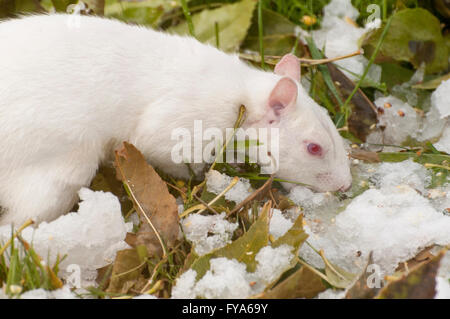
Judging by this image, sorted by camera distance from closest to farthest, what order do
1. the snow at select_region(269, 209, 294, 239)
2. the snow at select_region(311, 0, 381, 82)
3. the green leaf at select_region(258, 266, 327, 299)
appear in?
the green leaf at select_region(258, 266, 327, 299) < the snow at select_region(269, 209, 294, 239) < the snow at select_region(311, 0, 381, 82)

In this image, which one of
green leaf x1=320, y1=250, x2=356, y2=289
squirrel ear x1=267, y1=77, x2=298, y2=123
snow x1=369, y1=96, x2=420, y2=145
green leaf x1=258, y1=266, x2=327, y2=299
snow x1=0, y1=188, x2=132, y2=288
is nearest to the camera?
green leaf x1=258, y1=266, x2=327, y2=299

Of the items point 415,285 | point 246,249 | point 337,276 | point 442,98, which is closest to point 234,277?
point 246,249

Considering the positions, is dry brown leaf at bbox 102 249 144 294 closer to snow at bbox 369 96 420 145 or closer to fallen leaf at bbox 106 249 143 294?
fallen leaf at bbox 106 249 143 294

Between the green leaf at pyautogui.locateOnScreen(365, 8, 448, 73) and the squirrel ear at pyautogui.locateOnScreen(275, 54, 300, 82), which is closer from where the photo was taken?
the squirrel ear at pyautogui.locateOnScreen(275, 54, 300, 82)

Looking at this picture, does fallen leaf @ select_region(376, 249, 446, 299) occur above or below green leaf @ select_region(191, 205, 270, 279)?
above

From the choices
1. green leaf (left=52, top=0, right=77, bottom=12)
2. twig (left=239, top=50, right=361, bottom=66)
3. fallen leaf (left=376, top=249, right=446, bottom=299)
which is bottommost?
fallen leaf (left=376, top=249, right=446, bottom=299)

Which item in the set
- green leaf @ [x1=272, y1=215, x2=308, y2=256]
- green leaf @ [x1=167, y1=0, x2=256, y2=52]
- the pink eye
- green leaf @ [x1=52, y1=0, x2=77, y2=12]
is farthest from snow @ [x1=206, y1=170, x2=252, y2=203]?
green leaf @ [x1=52, y1=0, x2=77, y2=12]

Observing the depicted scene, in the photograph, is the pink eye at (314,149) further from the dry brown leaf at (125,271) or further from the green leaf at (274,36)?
the green leaf at (274,36)

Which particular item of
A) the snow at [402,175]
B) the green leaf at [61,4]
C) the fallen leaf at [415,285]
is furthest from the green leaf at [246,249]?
the green leaf at [61,4]
